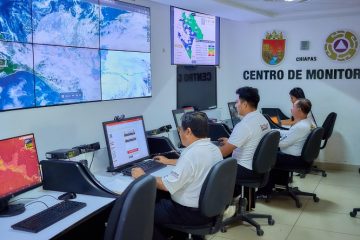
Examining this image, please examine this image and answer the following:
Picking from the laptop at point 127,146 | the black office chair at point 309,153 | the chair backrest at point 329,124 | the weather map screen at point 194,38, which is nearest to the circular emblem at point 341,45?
the chair backrest at point 329,124

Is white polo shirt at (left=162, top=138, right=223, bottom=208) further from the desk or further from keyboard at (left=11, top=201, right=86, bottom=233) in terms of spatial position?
keyboard at (left=11, top=201, right=86, bottom=233)

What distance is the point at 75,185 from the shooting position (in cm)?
251

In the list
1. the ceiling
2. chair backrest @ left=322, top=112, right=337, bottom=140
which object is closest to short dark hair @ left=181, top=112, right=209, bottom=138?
the ceiling

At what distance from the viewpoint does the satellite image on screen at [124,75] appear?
3.57m

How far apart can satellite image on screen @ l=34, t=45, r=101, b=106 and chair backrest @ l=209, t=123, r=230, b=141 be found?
1597 millimetres

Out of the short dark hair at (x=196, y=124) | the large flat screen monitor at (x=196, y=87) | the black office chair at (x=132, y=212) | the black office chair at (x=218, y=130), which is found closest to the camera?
the black office chair at (x=132, y=212)

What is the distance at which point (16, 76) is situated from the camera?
271 centimetres

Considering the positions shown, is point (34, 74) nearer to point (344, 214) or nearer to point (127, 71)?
point (127, 71)

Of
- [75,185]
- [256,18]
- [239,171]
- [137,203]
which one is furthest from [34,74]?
[256,18]

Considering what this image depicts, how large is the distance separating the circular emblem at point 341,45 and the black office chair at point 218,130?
231 cm

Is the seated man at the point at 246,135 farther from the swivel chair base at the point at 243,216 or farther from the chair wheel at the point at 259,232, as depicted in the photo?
the chair wheel at the point at 259,232

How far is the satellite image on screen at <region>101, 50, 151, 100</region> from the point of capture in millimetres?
3570

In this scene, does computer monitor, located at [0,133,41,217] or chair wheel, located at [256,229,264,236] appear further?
chair wheel, located at [256,229,264,236]

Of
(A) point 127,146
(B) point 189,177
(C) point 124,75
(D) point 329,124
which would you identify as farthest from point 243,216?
(D) point 329,124
